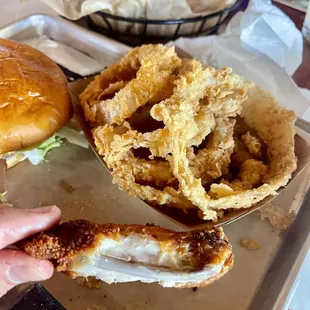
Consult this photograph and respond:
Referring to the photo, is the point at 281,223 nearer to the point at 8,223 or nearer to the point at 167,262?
the point at 167,262

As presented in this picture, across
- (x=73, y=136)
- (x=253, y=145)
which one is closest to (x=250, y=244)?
(x=253, y=145)

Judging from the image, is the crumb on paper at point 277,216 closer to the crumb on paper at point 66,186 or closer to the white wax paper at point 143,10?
the crumb on paper at point 66,186

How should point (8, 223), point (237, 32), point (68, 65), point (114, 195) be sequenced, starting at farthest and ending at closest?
point (237, 32), point (68, 65), point (114, 195), point (8, 223)

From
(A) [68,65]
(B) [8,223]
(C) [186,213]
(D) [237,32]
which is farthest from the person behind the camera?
(D) [237,32]

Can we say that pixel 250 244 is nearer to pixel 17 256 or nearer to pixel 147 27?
pixel 17 256

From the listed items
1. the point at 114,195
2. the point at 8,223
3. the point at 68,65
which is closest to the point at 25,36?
the point at 68,65

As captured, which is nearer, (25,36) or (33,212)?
(33,212)

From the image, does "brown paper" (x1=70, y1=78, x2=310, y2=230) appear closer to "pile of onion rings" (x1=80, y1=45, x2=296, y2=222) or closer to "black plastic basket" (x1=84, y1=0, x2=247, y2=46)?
"pile of onion rings" (x1=80, y1=45, x2=296, y2=222)

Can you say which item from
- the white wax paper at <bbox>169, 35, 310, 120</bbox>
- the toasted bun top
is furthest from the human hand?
the white wax paper at <bbox>169, 35, 310, 120</bbox>

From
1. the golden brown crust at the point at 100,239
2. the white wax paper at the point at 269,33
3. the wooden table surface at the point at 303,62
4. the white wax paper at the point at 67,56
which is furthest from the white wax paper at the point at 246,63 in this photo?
the golden brown crust at the point at 100,239
